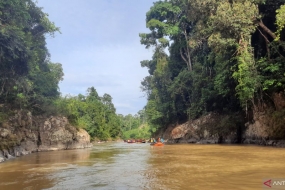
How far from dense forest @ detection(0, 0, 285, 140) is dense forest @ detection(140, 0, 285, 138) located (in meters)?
0.05

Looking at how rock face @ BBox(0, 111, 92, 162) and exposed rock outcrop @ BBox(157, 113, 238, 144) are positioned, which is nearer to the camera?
rock face @ BBox(0, 111, 92, 162)

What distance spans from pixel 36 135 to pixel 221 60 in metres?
16.4

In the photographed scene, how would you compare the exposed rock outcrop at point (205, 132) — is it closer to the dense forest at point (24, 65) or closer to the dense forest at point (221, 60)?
the dense forest at point (221, 60)

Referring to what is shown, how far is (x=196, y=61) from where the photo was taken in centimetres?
3045

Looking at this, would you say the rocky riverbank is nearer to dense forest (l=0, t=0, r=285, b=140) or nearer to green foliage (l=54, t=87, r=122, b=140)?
dense forest (l=0, t=0, r=285, b=140)

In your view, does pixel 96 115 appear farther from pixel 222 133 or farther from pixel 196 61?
pixel 222 133

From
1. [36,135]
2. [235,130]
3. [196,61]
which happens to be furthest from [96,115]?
[235,130]

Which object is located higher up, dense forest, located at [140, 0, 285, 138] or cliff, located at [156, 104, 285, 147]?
dense forest, located at [140, 0, 285, 138]

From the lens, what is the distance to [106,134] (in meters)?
56.4

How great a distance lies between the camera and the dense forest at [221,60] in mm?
16625

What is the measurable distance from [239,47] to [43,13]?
21.0 m

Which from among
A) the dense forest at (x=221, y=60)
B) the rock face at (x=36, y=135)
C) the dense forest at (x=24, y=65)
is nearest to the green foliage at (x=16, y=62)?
the dense forest at (x=24, y=65)

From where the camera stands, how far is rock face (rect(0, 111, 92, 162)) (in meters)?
16.0

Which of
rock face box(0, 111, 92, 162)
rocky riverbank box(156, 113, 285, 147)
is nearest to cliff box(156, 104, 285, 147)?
rocky riverbank box(156, 113, 285, 147)
